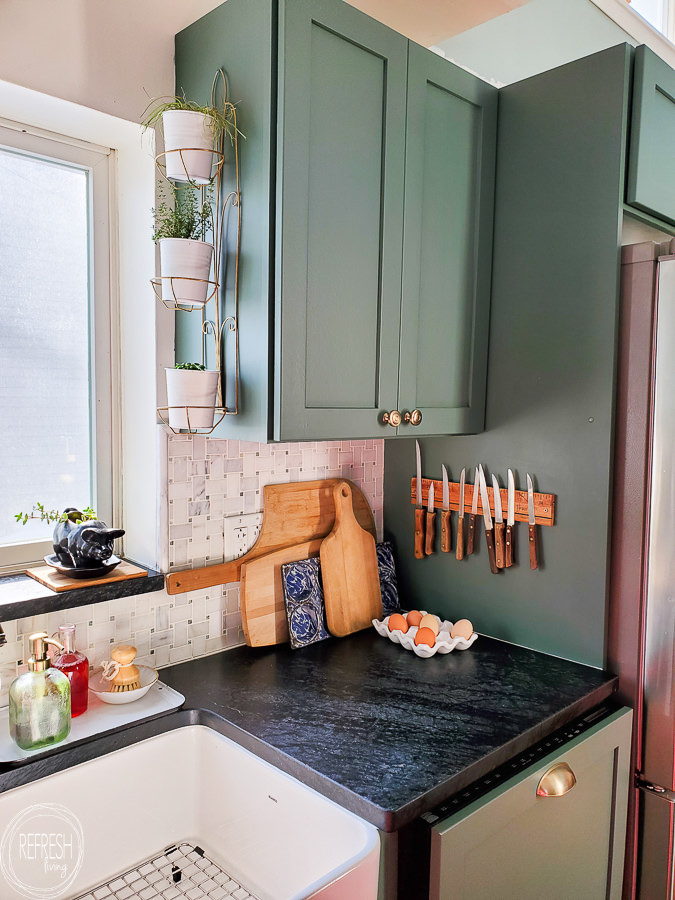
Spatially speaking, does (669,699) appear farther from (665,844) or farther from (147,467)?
(147,467)

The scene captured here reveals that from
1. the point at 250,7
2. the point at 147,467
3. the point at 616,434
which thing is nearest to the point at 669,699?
the point at 616,434

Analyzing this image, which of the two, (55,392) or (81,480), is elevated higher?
(55,392)

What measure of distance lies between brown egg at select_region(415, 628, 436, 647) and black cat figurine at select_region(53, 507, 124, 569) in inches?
29.6

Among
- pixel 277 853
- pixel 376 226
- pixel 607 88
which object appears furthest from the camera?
pixel 607 88

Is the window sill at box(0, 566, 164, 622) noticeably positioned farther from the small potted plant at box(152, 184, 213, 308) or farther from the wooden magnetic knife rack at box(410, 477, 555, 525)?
the wooden magnetic knife rack at box(410, 477, 555, 525)

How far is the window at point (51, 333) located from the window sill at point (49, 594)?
115 millimetres

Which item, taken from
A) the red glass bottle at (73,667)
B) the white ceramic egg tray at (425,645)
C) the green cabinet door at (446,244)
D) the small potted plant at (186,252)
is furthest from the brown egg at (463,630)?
the small potted plant at (186,252)

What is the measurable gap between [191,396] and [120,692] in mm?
607

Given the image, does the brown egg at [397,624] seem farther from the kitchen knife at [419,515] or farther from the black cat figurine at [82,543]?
the black cat figurine at [82,543]

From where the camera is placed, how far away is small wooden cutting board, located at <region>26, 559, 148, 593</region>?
54.3 inches

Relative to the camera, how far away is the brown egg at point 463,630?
1.72 meters

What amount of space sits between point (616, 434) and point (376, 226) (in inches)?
27.9

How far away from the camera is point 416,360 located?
1.56 m

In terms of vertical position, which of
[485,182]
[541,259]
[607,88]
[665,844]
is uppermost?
[607,88]
